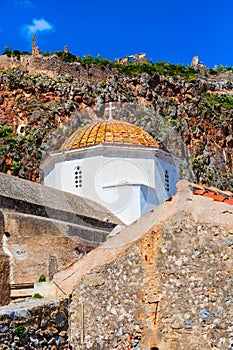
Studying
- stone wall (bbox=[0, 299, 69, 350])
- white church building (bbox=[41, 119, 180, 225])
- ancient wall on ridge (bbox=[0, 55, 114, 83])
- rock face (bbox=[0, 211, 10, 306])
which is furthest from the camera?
ancient wall on ridge (bbox=[0, 55, 114, 83])

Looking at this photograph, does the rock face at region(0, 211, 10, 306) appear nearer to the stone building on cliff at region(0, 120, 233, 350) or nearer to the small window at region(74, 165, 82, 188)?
the stone building on cliff at region(0, 120, 233, 350)

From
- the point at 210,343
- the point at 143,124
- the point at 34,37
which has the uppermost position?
the point at 34,37

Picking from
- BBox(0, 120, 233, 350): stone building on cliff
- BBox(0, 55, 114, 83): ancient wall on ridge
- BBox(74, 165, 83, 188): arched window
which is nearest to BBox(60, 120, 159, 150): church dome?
BBox(74, 165, 83, 188): arched window

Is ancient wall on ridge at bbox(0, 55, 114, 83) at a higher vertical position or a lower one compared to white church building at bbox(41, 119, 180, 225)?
higher

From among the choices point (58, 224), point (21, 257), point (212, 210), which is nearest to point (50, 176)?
point (58, 224)

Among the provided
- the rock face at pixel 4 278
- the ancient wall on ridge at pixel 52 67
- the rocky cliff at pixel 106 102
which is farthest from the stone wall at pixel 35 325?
the ancient wall on ridge at pixel 52 67

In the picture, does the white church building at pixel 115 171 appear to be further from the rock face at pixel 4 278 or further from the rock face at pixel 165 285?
the rock face at pixel 165 285

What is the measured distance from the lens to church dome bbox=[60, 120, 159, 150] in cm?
2088

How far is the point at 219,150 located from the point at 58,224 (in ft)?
117

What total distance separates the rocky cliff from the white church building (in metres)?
10.0

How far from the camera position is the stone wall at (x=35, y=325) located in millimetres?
6895

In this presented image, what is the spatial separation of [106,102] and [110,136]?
2165cm

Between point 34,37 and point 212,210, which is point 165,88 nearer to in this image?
point 34,37

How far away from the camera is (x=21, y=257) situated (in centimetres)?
1302
